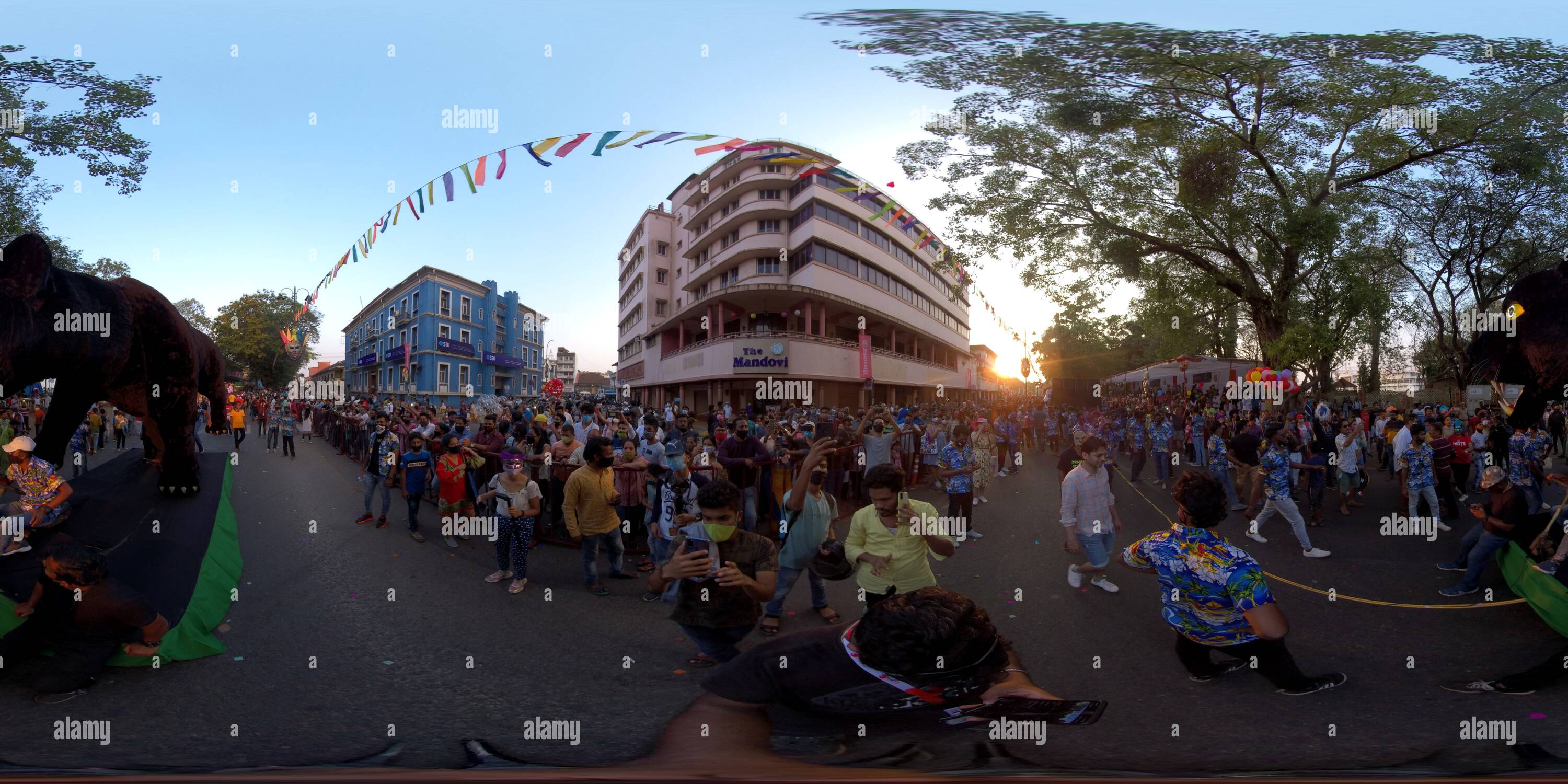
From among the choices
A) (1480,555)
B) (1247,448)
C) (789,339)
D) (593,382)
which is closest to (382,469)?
(1480,555)

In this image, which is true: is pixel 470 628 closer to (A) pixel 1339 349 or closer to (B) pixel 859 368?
(A) pixel 1339 349

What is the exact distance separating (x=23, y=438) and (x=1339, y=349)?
15.9 m

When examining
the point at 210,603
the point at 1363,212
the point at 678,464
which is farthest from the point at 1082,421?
the point at 210,603

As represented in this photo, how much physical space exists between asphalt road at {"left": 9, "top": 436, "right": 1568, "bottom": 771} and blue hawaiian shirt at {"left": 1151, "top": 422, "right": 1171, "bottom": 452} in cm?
567

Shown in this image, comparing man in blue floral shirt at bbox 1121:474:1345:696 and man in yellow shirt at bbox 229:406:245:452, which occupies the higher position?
man in yellow shirt at bbox 229:406:245:452

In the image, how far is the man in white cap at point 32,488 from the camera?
377 cm

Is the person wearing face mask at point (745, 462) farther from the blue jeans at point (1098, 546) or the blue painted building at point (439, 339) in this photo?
the blue painted building at point (439, 339)

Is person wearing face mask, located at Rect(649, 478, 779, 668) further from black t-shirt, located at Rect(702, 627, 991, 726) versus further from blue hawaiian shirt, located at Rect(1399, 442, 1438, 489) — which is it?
blue hawaiian shirt, located at Rect(1399, 442, 1438, 489)

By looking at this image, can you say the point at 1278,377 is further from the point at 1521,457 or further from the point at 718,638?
the point at 718,638

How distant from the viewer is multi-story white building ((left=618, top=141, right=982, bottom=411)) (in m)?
26.9

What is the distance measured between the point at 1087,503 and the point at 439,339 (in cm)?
4250

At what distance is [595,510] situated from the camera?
5.76m

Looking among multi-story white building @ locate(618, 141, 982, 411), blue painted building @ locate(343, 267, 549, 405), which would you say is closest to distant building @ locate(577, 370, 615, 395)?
blue painted building @ locate(343, 267, 549, 405)

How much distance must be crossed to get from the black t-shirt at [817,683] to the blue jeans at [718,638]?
124 cm
